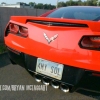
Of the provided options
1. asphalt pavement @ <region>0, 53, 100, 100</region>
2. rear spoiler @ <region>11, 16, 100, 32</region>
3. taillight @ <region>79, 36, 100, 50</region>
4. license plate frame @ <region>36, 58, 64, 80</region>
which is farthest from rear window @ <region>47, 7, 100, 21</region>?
asphalt pavement @ <region>0, 53, 100, 100</region>

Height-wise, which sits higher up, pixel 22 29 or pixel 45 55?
pixel 22 29

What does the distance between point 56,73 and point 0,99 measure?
3.11 feet

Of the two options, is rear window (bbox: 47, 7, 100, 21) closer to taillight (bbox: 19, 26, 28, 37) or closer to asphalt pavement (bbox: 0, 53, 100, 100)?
taillight (bbox: 19, 26, 28, 37)

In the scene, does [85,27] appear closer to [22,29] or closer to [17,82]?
[22,29]

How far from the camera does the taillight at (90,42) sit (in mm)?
1776

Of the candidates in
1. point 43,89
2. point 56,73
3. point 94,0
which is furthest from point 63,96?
point 94,0

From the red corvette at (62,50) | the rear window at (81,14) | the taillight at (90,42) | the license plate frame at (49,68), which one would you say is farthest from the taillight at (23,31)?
the taillight at (90,42)

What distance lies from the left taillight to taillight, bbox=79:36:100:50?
0.81 m

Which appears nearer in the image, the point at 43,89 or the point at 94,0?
the point at 43,89

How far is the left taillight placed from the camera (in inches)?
91.4

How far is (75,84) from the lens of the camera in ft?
6.19

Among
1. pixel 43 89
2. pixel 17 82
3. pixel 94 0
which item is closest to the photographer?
pixel 43 89

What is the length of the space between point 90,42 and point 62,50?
315mm

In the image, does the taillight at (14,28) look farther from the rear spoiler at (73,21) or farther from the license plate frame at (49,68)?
the license plate frame at (49,68)
